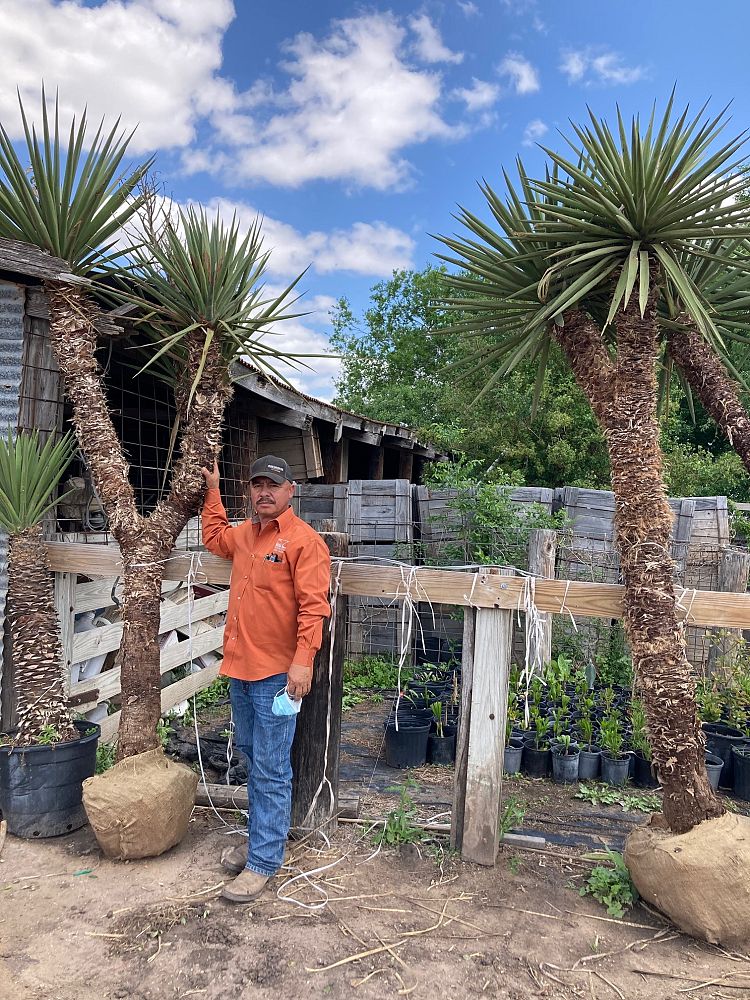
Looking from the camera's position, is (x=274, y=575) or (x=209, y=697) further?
(x=209, y=697)

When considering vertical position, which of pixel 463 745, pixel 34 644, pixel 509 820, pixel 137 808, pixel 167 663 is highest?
pixel 34 644

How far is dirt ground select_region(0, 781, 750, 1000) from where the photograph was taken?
8.52 ft

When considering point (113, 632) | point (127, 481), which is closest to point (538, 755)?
point (113, 632)

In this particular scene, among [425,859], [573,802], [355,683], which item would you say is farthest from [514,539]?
[425,859]

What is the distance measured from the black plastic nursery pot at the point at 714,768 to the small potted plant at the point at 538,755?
3.76 feet

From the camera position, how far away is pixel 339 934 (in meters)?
2.92

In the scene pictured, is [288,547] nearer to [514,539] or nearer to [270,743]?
[270,743]

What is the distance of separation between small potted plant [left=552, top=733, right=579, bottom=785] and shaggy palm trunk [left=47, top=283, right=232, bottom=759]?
3.02 m

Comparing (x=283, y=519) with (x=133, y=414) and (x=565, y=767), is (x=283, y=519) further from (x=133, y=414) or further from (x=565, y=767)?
(x=133, y=414)

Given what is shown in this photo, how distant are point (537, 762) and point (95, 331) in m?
4.41

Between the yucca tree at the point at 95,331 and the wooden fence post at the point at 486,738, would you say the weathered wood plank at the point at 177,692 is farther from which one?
the wooden fence post at the point at 486,738

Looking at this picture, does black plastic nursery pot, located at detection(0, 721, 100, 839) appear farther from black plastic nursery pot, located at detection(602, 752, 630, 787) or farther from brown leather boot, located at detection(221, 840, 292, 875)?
black plastic nursery pot, located at detection(602, 752, 630, 787)

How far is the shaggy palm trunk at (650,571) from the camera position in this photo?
10.1 feet

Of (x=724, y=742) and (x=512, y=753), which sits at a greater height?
(x=724, y=742)
